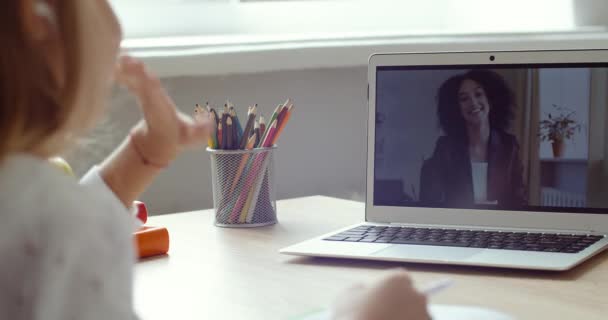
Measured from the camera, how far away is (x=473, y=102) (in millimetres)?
1192

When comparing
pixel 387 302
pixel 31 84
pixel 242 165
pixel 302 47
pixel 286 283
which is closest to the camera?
pixel 31 84

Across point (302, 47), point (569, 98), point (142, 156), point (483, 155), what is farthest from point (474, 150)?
point (302, 47)

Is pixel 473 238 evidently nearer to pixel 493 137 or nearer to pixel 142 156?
pixel 493 137

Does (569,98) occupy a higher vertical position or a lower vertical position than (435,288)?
higher

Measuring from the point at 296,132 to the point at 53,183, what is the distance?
1.49 metres

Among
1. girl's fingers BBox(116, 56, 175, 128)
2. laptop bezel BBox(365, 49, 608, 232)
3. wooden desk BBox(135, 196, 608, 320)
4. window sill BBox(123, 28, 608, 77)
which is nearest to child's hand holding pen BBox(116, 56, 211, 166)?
girl's fingers BBox(116, 56, 175, 128)

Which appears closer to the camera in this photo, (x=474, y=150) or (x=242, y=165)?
(x=474, y=150)

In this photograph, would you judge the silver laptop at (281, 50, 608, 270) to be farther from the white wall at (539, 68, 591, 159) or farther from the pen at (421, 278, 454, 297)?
the pen at (421, 278, 454, 297)

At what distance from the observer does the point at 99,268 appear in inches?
18.8

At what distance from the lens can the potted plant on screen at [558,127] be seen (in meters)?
1.13

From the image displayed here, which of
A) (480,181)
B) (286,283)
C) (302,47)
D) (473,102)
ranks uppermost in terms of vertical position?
(302,47)

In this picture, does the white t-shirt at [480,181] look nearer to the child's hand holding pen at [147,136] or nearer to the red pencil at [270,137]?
the red pencil at [270,137]

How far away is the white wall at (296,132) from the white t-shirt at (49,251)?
1.29m

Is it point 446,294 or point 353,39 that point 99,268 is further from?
point 353,39
